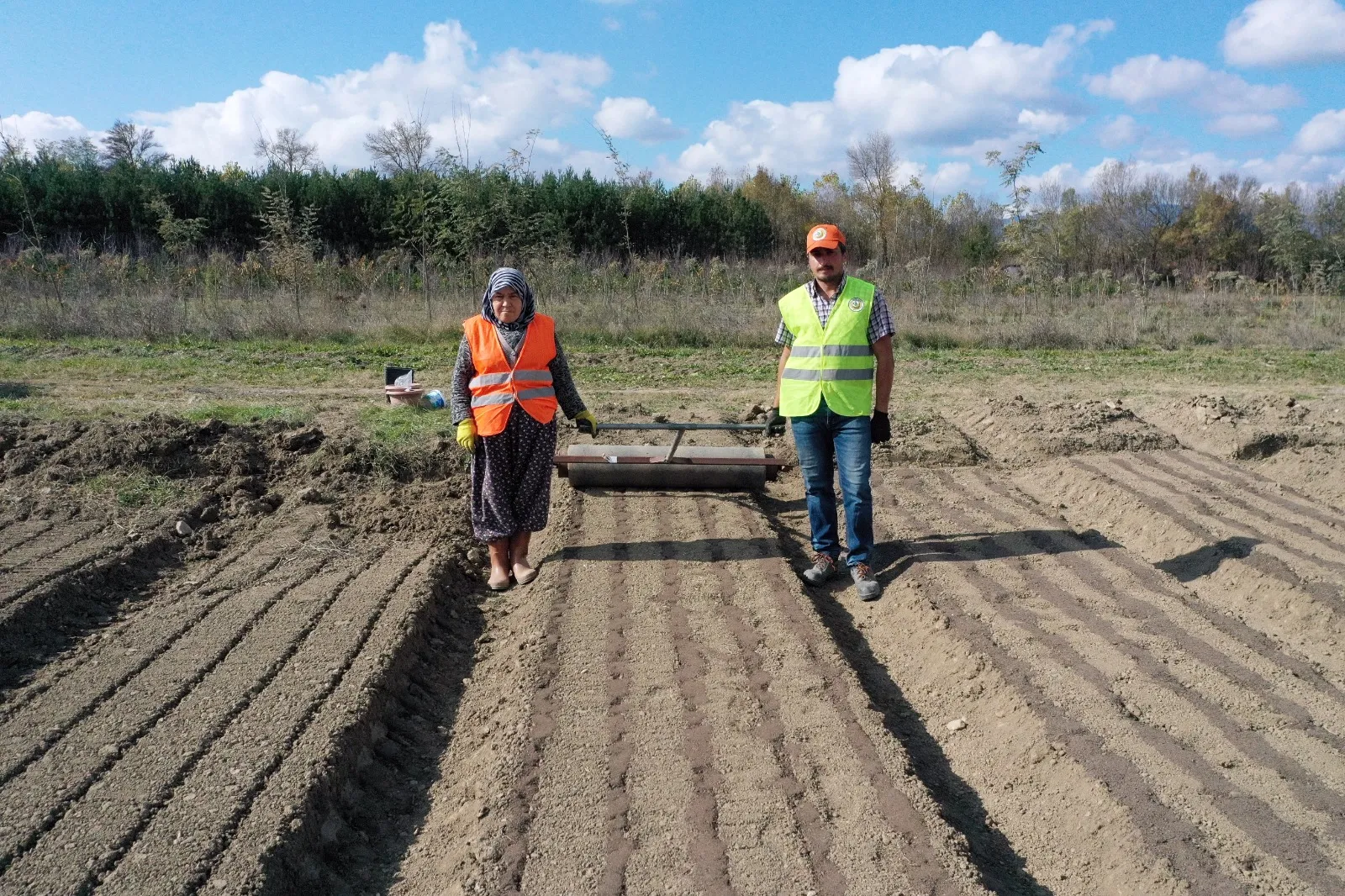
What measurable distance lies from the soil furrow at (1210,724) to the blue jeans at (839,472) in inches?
41.0

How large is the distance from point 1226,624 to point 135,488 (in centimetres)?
679

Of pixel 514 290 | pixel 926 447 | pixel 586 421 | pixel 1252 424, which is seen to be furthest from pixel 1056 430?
pixel 514 290

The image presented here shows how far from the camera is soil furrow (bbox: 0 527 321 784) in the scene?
3693 mm

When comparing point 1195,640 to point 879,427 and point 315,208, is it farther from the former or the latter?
point 315,208

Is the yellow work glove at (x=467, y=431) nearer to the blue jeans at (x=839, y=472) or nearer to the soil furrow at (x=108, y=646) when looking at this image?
the soil furrow at (x=108, y=646)

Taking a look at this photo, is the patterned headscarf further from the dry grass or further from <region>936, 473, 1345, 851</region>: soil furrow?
the dry grass

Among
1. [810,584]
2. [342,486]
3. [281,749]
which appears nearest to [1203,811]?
[810,584]

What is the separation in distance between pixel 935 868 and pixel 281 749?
2.36m

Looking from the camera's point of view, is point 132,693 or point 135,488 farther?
point 135,488

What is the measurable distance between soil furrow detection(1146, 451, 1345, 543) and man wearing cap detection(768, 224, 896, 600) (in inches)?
115

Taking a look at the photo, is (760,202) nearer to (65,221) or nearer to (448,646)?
(65,221)

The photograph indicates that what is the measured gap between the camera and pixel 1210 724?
153 inches

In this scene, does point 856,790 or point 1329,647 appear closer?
point 856,790

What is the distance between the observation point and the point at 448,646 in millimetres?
4992
